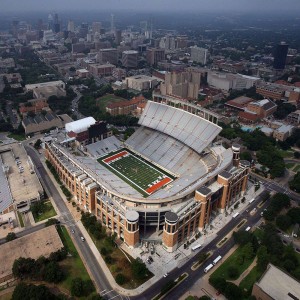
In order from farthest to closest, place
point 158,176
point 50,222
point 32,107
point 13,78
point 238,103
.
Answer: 1. point 13,78
2. point 238,103
3. point 32,107
4. point 158,176
5. point 50,222

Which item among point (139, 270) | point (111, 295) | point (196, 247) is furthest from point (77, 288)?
point (196, 247)

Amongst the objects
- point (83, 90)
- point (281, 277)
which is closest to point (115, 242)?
point (281, 277)

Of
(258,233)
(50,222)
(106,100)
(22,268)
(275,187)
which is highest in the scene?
(22,268)

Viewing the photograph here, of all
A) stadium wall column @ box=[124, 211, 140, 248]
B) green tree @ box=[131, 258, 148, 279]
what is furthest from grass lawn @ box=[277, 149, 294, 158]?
green tree @ box=[131, 258, 148, 279]

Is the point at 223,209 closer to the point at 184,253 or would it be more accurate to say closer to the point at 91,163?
the point at 184,253

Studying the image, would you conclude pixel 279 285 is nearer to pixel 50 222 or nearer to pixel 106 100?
pixel 50 222

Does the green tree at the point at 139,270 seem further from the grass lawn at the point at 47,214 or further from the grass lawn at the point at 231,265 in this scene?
the grass lawn at the point at 47,214

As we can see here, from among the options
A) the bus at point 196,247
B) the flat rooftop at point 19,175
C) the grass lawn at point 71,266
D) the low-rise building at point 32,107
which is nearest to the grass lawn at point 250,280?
the bus at point 196,247
